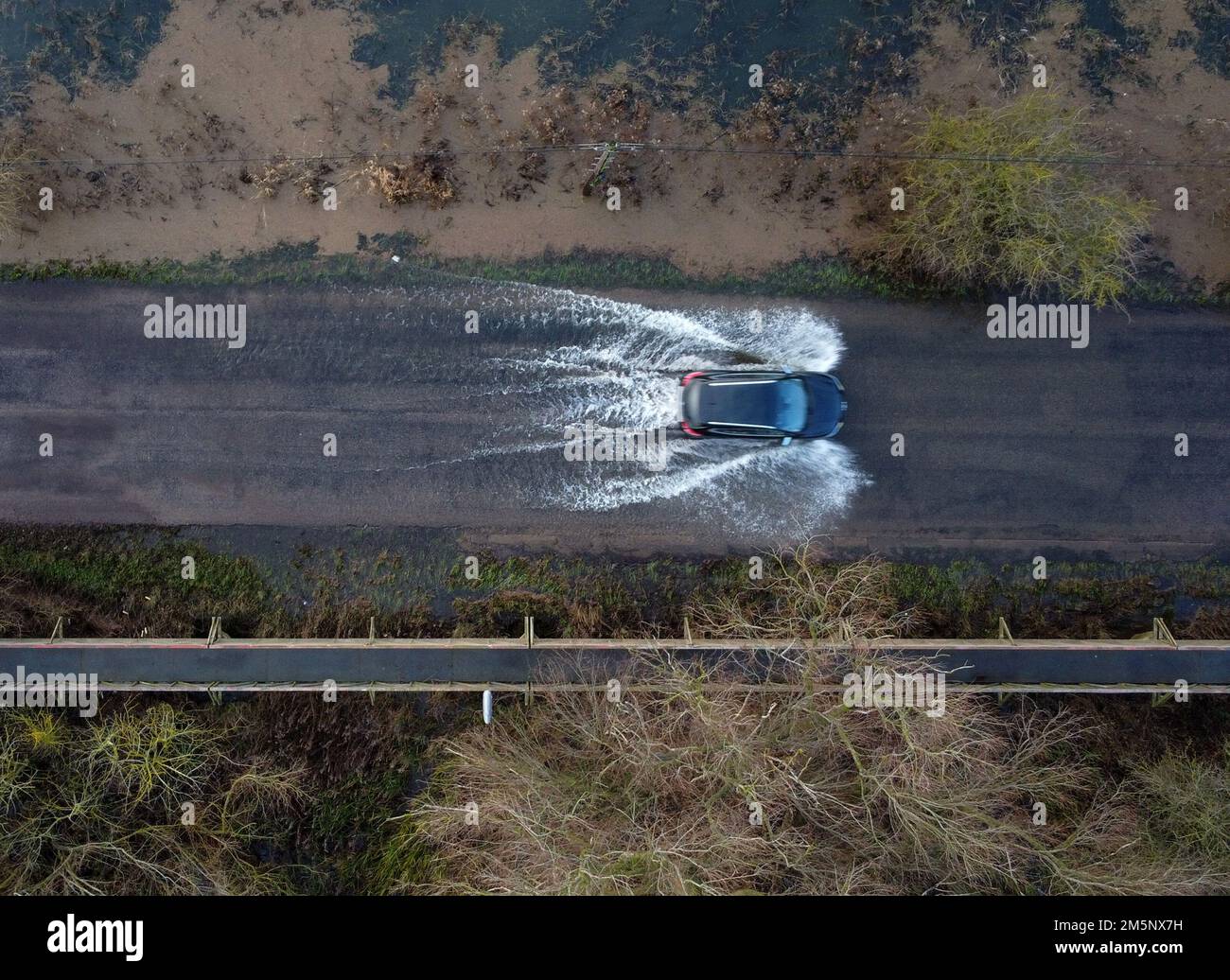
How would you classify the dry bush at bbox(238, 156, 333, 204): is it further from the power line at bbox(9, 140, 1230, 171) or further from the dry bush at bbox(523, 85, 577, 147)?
the dry bush at bbox(523, 85, 577, 147)

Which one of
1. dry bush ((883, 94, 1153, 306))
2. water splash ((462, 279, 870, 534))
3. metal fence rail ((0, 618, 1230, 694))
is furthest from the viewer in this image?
water splash ((462, 279, 870, 534))

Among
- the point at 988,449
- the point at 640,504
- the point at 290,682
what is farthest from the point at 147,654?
the point at 988,449

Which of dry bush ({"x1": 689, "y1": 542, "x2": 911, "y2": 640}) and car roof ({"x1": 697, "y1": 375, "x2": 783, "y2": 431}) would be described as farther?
car roof ({"x1": 697, "y1": 375, "x2": 783, "y2": 431})

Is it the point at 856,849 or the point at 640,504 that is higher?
the point at 640,504

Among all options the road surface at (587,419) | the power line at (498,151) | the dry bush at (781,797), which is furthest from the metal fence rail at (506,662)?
the power line at (498,151)

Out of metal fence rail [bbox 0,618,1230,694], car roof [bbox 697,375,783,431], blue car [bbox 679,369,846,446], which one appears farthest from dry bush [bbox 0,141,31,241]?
car roof [bbox 697,375,783,431]

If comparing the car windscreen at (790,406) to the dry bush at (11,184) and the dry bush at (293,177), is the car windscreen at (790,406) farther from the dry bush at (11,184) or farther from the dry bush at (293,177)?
the dry bush at (11,184)

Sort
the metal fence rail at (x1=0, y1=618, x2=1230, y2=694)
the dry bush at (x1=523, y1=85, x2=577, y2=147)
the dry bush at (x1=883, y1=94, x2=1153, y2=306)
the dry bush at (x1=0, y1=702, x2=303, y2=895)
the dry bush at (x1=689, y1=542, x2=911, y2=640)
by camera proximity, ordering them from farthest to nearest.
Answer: the dry bush at (x1=523, y1=85, x2=577, y2=147), the metal fence rail at (x1=0, y1=618, x2=1230, y2=694), the dry bush at (x1=689, y1=542, x2=911, y2=640), the dry bush at (x1=883, y1=94, x2=1153, y2=306), the dry bush at (x1=0, y1=702, x2=303, y2=895)

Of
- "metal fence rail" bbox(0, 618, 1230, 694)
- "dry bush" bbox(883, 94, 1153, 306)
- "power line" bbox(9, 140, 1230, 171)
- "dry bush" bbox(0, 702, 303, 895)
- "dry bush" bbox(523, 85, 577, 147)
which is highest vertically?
"dry bush" bbox(523, 85, 577, 147)
